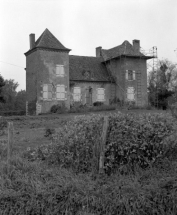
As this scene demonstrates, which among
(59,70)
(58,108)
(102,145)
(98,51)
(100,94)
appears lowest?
(102,145)

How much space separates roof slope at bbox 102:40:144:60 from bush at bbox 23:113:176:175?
32570 millimetres

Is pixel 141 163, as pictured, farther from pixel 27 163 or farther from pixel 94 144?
pixel 27 163

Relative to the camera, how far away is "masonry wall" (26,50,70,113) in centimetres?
3653

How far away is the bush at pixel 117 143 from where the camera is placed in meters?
7.39

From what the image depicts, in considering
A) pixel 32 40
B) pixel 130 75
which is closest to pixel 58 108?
pixel 32 40

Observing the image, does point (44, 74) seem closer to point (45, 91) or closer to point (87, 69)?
point (45, 91)

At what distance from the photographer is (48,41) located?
37.5 m

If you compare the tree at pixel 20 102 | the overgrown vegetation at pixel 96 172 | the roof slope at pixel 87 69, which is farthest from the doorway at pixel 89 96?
the overgrown vegetation at pixel 96 172

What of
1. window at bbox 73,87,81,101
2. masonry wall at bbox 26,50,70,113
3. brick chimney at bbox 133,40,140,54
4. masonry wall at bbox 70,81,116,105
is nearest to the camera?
masonry wall at bbox 26,50,70,113

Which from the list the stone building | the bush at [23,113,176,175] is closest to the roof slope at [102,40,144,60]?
the stone building

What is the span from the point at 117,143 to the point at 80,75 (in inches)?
1282

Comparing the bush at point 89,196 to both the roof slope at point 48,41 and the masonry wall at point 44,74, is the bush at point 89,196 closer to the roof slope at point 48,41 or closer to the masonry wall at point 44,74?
the masonry wall at point 44,74

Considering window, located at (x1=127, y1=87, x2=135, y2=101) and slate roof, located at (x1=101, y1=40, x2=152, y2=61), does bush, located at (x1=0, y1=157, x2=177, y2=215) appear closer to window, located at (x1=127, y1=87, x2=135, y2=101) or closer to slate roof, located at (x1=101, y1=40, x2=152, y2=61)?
window, located at (x1=127, y1=87, x2=135, y2=101)

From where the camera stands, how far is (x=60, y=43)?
3809 cm
